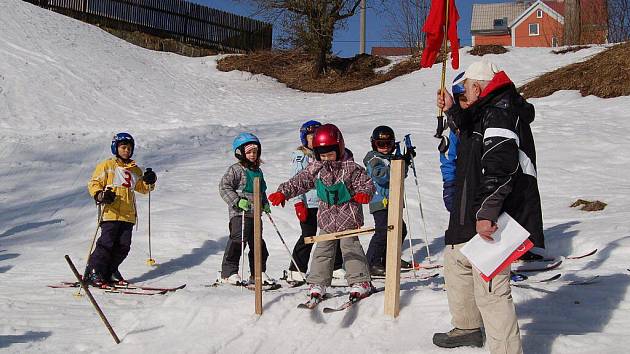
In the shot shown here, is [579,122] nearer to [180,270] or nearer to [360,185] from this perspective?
[180,270]

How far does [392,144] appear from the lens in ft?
28.3

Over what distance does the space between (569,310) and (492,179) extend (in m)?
2.07

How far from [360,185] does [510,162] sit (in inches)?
80.7

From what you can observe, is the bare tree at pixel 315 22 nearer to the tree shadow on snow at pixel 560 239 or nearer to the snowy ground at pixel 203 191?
the snowy ground at pixel 203 191

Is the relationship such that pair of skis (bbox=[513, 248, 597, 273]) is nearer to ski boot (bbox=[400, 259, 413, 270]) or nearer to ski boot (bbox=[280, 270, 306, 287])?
ski boot (bbox=[400, 259, 413, 270])

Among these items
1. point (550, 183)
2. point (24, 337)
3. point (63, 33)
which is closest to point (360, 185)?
point (24, 337)

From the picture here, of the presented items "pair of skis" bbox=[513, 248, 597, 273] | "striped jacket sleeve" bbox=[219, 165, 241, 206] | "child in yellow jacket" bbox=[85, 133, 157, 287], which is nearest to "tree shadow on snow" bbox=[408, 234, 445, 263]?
"pair of skis" bbox=[513, 248, 597, 273]

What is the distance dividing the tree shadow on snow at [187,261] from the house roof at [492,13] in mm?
68301

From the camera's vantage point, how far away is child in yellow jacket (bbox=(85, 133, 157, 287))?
A: 336 inches

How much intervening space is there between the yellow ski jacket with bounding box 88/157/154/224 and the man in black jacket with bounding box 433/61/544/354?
199 inches

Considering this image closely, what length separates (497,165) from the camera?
445 cm

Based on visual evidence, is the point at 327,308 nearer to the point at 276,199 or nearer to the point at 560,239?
the point at 276,199

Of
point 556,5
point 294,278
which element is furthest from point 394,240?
→ point 556,5

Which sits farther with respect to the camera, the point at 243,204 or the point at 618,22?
the point at 618,22
